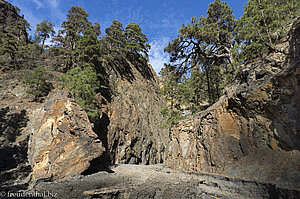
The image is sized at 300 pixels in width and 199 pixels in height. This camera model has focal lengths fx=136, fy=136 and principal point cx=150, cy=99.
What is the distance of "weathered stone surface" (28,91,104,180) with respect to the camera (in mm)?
8922

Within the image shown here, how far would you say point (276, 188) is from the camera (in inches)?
187

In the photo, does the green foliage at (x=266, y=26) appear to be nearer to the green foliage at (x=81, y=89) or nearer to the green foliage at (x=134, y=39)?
Result: the green foliage at (x=81, y=89)

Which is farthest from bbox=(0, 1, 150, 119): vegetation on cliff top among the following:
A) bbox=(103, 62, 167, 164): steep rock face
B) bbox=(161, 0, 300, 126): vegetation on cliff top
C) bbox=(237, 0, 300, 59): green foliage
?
bbox=(237, 0, 300, 59): green foliage

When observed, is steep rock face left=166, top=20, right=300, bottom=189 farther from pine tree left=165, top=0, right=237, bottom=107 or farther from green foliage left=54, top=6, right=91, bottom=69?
green foliage left=54, top=6, right=91, bottom=69

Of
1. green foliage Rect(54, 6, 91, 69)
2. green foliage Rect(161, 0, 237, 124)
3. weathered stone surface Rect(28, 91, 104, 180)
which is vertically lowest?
weathered stone surface Rect(28, 91, 104, 180)

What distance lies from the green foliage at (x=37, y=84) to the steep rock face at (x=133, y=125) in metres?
8.40

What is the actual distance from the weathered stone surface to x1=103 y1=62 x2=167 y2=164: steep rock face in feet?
28.3

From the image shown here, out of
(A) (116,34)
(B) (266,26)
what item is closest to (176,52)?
(B) (266,26)

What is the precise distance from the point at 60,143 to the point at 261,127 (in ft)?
39.8

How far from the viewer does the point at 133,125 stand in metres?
22.5

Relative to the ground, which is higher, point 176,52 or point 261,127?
point 176,52

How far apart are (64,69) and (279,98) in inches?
1151

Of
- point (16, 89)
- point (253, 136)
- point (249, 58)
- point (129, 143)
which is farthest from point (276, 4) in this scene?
point (16, 89)

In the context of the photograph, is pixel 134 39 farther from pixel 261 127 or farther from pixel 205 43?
pixel 261 127
